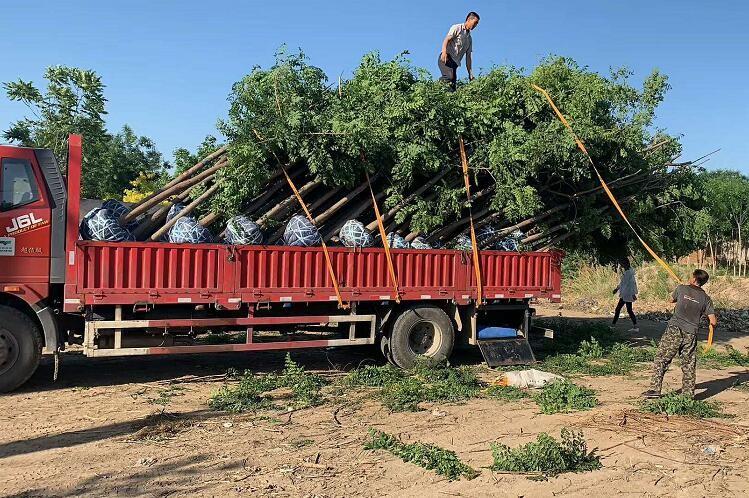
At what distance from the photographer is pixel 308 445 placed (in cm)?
579

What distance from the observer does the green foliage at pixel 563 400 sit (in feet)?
23.7

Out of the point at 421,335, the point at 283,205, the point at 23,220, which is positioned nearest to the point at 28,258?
the point at 23,220

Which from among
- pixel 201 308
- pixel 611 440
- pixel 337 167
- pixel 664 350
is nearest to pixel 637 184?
pixel 664 350

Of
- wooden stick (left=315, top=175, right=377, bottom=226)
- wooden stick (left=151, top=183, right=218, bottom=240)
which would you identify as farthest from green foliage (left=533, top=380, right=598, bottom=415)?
wooden stick (left=151, top=183, right=218, bottom=240)

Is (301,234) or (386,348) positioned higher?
(301,234)

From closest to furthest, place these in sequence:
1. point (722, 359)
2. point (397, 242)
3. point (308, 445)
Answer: point (308, 445), point (397, 242), point (722, 359)

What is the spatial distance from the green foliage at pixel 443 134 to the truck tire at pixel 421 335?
1.25 meters

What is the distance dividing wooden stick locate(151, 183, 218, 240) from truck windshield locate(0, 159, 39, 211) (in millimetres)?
1468

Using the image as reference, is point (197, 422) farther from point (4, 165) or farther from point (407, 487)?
point (4, 165)

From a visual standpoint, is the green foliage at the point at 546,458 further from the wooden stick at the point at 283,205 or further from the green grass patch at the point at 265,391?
the wooden stick at the point at 283,205

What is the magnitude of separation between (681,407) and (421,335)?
371 centimetres

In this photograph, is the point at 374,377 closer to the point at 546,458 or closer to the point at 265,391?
the point at 265,391

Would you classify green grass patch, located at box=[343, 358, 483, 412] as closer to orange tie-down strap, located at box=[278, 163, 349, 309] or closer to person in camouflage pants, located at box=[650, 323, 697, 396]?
orange tie-down strap, located at box=[278, 163, 349, 309]

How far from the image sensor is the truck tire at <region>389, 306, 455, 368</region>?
9359mm
